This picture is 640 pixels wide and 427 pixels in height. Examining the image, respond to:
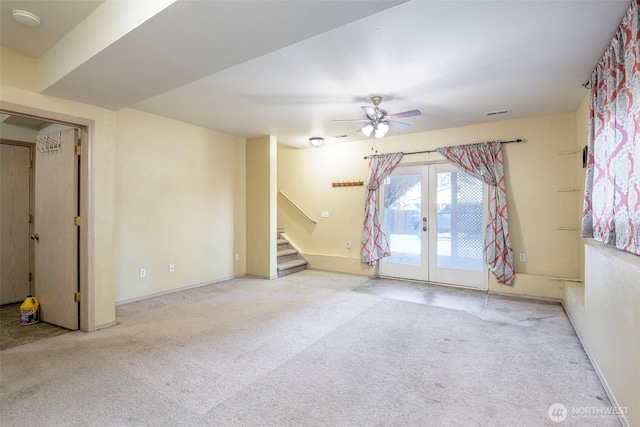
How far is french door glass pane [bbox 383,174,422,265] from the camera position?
5.23m

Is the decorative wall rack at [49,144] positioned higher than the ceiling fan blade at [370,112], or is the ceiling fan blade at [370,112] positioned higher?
the ceiling fan blade at [370,112]

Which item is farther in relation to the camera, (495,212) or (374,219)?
(374,219)

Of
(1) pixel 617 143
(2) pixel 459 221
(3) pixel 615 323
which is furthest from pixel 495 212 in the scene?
(3) pixel 615 323

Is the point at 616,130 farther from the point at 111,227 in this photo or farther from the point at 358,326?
the point at 111,227

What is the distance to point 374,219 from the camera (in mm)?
5508

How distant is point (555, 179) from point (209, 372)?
4.88m

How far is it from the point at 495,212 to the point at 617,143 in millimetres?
2317

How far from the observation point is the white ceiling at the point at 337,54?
1.79m

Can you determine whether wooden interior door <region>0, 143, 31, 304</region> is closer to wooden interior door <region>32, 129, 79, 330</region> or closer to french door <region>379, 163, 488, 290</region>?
wooden interior door <region>32, 129, 79, 330</region>

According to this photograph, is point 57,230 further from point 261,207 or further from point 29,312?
point 261,207

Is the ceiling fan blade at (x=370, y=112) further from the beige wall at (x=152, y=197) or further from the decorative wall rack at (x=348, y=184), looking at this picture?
the beige wall at (x=152, y=197)

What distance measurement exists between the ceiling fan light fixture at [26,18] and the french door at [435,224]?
4778 mm

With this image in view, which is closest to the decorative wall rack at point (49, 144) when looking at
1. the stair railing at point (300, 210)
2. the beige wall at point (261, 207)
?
the beige wall at point (261, 207)

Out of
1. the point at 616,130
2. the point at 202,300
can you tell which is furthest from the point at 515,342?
the point at 202,300
